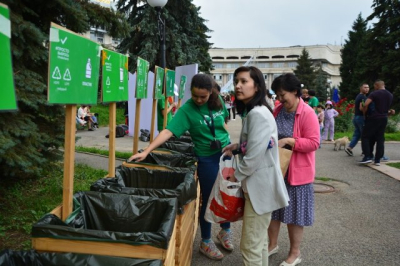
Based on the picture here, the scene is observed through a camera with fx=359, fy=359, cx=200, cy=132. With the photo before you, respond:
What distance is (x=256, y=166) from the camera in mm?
2566

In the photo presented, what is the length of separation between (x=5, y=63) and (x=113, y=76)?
1.79m

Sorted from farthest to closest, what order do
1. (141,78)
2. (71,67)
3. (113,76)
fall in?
(141,78)
(113,76)
(71,67)

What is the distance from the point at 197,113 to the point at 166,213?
125cm

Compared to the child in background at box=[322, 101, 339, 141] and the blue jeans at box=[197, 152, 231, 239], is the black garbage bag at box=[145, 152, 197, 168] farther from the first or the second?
the child in background at box=[322, 101, 339, 141]

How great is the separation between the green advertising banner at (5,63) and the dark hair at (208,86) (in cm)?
185

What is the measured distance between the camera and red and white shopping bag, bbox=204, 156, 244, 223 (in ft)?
9.18

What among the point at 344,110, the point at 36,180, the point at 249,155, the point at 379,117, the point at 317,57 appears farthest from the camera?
the point at 317,57

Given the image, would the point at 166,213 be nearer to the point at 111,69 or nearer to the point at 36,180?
the point at 111,69

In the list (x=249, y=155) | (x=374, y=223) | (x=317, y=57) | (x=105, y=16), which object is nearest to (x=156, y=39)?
(x=105, y=16)

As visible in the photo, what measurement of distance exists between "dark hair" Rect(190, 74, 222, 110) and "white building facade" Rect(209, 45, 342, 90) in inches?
3590

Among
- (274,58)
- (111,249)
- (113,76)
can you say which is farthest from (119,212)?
(274,58)

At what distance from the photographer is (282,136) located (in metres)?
3.38

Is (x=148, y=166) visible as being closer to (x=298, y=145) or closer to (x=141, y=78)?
(x=141, y=78)

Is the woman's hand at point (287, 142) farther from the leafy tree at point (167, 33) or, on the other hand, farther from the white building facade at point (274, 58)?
the white building facade at point (274, 58)
